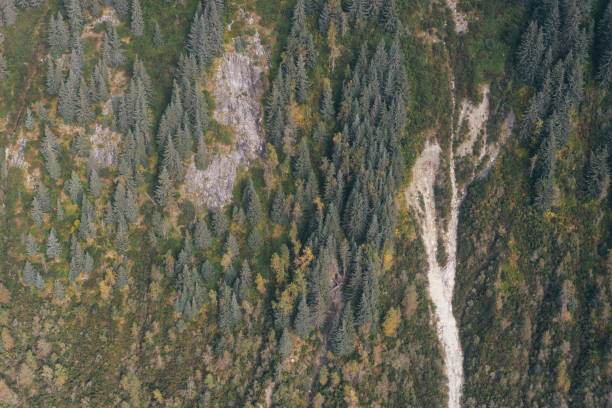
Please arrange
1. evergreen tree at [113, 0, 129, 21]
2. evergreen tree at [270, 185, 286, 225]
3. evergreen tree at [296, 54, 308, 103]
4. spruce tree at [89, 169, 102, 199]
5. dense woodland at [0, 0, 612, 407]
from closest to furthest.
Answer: dense woodland at [0, 0, 612, 407], spruce tree at [89, 169, 102, 199], evergreen tree at [270, 185, 286, 225], evergreen tree at [296, 54, 308, 103], evergreen tree at [113, 0, 129, 21]

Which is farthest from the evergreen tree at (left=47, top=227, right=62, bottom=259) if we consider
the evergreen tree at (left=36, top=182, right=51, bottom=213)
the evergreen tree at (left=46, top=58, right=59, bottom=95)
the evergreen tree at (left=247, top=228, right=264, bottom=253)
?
the evergreen tree at (left=247, top=228, right=264, bottom=253)

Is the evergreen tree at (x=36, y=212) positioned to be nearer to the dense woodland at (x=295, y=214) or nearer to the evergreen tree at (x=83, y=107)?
the dense woodland at (x=295, y=214)

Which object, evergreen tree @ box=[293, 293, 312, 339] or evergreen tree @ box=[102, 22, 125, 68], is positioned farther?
evergreen tree @ box=[102, 22, 125, 68]

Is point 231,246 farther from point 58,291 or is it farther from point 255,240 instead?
point 58,291

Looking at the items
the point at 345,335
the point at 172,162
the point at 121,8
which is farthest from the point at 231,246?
the point at 121,8

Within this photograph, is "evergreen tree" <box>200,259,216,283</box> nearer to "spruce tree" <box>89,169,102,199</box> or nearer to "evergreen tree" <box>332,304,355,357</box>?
"evergreen tree" <box>332,304,355,357</box>

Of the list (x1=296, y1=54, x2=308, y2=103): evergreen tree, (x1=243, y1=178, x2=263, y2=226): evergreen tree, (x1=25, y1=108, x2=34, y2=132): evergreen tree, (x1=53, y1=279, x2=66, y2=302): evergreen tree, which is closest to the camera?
(x1=53, y1=279, x2=66, y2=302): evergreen tree

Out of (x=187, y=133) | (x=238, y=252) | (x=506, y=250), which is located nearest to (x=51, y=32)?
(x=187, y=133)

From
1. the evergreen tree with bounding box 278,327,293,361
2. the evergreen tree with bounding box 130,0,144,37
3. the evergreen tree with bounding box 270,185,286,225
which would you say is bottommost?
the evergreen tree with bounding box 278,327,293,361
